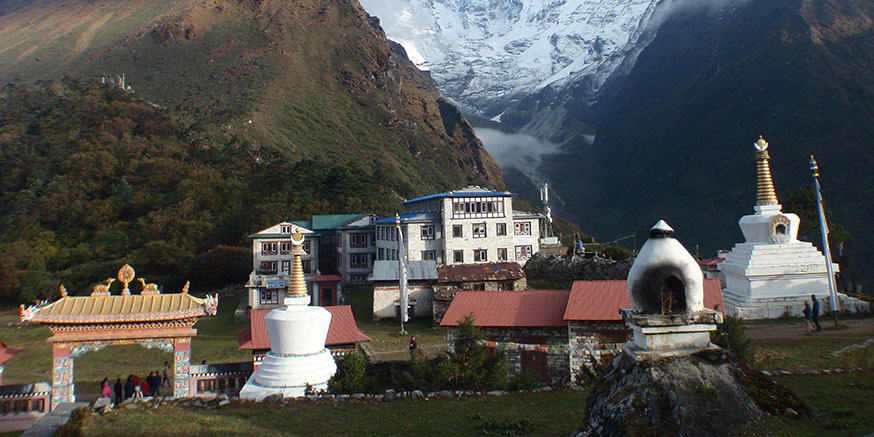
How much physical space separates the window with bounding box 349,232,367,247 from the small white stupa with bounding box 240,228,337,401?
3612cm

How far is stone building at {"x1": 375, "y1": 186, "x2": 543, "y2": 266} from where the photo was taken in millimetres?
47281

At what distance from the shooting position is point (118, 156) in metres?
76.4

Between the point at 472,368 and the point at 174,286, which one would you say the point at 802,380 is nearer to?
the point at 472,368

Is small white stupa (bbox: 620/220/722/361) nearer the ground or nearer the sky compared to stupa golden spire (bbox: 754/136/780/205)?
nearer the ground

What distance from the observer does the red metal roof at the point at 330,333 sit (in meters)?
18.4

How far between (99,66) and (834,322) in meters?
159

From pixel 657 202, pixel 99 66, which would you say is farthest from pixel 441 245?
pixel 99 66

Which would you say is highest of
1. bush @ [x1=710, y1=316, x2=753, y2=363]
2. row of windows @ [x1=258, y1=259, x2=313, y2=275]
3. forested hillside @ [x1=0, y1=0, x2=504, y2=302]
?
forested hillside @ [x1=0, y1=0, x2=504, y2=302]

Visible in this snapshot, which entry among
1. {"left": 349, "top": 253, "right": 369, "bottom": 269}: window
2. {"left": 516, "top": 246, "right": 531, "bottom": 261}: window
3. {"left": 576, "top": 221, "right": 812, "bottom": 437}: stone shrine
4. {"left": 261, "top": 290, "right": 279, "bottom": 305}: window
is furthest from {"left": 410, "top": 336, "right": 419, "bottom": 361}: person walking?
{"left": 349, "top": 253, "right": 369, "bottom": 269}: window

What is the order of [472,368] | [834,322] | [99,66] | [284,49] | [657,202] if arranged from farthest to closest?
[284,49], [99,66], [657,202], [834,322], [472,368]

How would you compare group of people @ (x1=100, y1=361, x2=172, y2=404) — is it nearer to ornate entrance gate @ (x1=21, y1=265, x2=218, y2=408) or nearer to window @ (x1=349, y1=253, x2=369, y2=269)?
ornate entrance gate @ (x1=21, y1=265, x2=218, y2=408)

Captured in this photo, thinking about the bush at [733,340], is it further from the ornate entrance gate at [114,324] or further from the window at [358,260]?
the window at [358,260]

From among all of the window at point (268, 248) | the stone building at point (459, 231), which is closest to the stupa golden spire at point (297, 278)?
the stone building at point (459, 231)

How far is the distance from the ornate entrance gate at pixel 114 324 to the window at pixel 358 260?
34.4 meters
